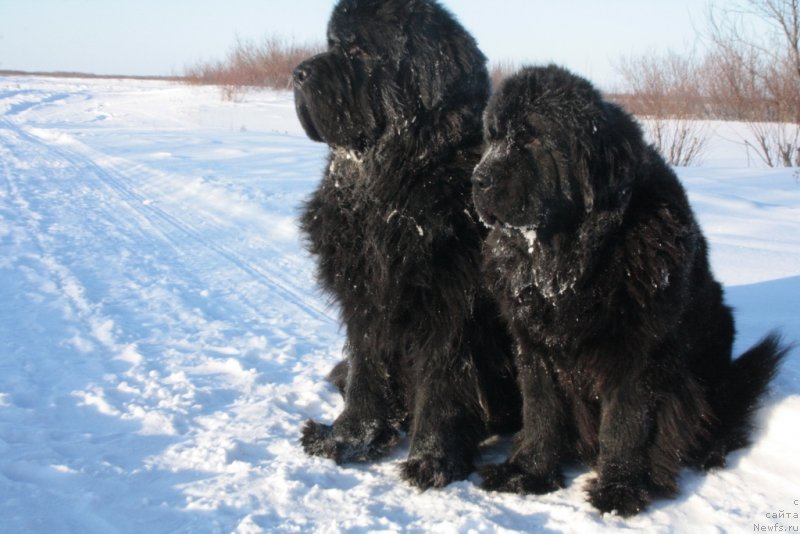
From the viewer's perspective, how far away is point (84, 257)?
6242 millimetres

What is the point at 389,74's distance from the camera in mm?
3029

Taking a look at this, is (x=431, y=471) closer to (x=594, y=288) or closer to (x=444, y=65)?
(x=594, y=288)

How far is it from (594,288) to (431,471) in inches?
39.6

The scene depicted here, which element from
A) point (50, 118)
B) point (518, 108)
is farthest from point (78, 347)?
point (50, 118)

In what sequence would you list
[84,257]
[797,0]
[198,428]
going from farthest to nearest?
[797,0] < [84,257] < [198,428]

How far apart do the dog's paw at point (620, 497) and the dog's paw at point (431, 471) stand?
57 cm

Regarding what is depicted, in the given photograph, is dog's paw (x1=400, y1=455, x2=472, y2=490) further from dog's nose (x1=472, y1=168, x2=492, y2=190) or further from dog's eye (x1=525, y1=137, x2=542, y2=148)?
dog's eye (x1=525, y1=137, x2=542, y2=148)

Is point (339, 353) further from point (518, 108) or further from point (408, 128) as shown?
point (518, 108)

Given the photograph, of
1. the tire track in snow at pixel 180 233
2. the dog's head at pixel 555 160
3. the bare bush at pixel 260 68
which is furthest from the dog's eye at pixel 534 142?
the bare bush at pixel 260 68

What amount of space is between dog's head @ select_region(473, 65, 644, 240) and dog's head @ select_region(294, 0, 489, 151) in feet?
1.23

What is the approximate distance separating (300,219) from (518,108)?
47.9 inches

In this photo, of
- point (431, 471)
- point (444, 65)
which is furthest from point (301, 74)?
point (431, 471)

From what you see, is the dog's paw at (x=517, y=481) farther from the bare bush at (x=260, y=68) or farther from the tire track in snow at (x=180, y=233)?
the bare bush at (x=260, y=68)

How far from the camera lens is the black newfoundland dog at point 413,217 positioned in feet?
9.75
